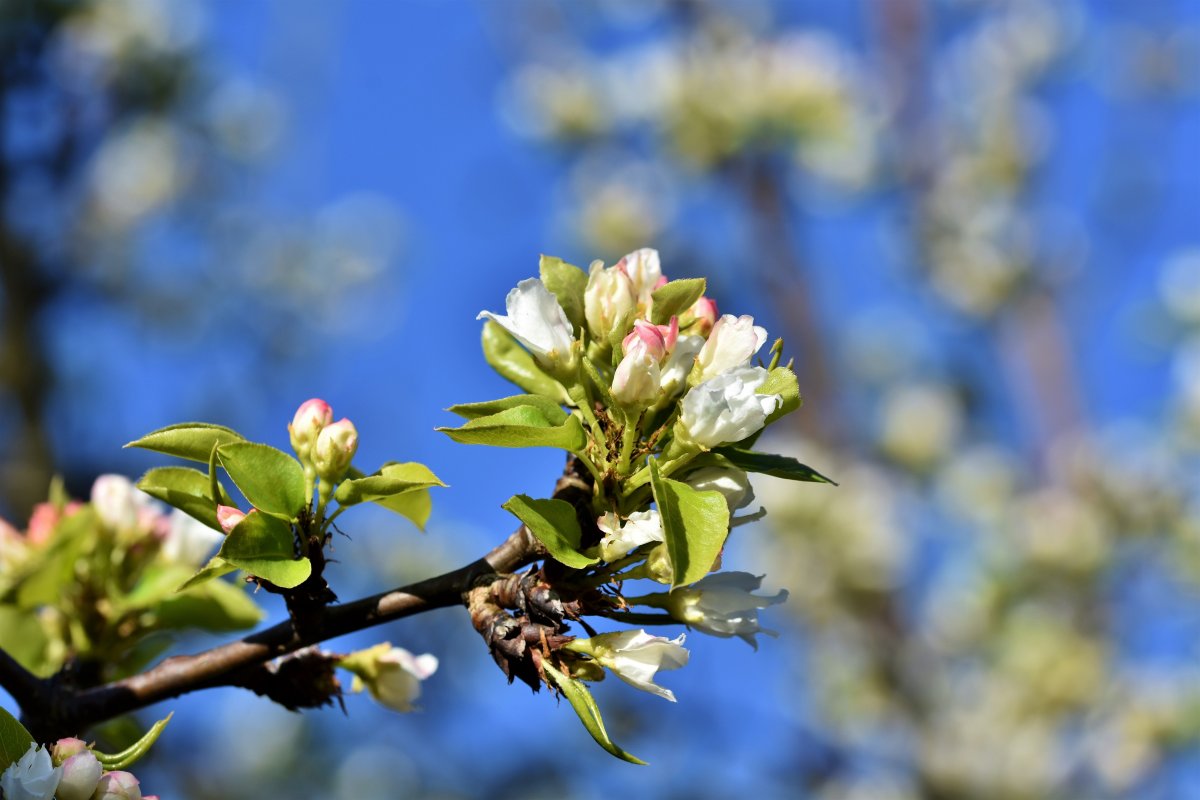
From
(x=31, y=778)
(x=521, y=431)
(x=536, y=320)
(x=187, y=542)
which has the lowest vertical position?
(x=31, y=778)

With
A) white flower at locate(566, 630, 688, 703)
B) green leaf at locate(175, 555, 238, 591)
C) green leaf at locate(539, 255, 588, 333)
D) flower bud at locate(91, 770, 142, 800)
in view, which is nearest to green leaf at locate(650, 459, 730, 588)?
white flower at locate(566, 630, 688, 703)

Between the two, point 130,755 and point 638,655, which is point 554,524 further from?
point 130,755

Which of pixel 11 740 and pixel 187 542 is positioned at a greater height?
pixel 187 542

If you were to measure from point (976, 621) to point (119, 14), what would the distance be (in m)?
5.09

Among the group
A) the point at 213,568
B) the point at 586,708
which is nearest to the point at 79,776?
the point at 213,568

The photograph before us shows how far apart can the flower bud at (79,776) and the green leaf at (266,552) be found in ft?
0.64

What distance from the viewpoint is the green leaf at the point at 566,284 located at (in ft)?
4.00

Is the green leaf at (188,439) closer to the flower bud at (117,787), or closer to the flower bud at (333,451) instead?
the flower bud at (333,451)

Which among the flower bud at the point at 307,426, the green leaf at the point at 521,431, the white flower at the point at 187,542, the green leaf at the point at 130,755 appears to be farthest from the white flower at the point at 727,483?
the white flower at the point at 187,542

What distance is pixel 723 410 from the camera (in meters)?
1.05

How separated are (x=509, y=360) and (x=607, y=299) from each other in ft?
0.58

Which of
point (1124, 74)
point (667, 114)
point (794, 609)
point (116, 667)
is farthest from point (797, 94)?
point (116, 667)

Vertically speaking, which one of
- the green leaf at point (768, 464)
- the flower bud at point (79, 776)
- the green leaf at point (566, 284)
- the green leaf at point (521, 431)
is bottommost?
the flower bud at point (79, 776)

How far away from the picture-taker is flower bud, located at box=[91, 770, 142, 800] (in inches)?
40.4
